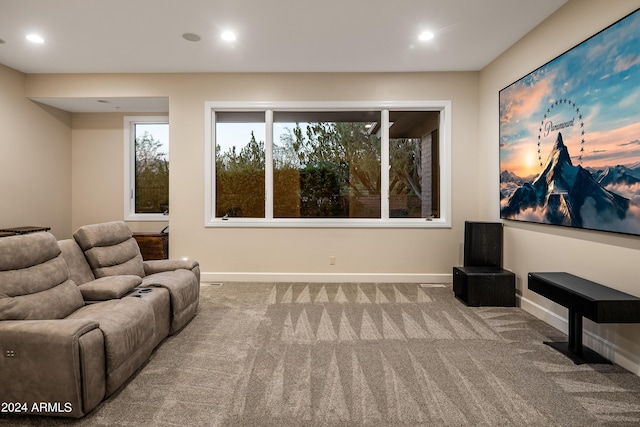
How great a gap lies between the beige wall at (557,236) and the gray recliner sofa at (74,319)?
359 cm

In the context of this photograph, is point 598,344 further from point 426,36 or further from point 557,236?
point 426,36

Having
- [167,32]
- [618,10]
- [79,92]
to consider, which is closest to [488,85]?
[618,10]

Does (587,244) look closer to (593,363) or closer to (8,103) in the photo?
(593,363)

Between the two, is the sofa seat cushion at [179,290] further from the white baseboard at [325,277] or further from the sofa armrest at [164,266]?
A: the white baseboard at [325,277]

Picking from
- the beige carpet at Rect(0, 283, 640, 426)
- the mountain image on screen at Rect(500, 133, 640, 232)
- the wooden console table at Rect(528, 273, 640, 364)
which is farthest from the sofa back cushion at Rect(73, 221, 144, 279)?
the mountain image on screen at Rect(500, 133, 640, 232)

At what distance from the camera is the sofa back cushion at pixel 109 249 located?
306 centimetres

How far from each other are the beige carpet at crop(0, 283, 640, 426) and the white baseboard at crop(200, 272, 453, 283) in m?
1.21

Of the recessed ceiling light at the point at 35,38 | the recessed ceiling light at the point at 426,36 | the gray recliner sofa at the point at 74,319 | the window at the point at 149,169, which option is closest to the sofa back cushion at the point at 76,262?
the gray recliner sofa at the point at 74,319

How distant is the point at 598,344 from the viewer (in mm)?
2807

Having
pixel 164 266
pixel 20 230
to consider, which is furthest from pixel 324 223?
pixel 20 230

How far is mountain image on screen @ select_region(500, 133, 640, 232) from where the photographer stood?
262 cm

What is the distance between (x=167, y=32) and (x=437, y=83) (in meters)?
3.62

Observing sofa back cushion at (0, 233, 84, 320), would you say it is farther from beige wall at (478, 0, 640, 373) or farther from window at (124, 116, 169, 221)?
beige wall at (478, 0, 640, 373)

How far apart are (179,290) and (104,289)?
2.07ft
